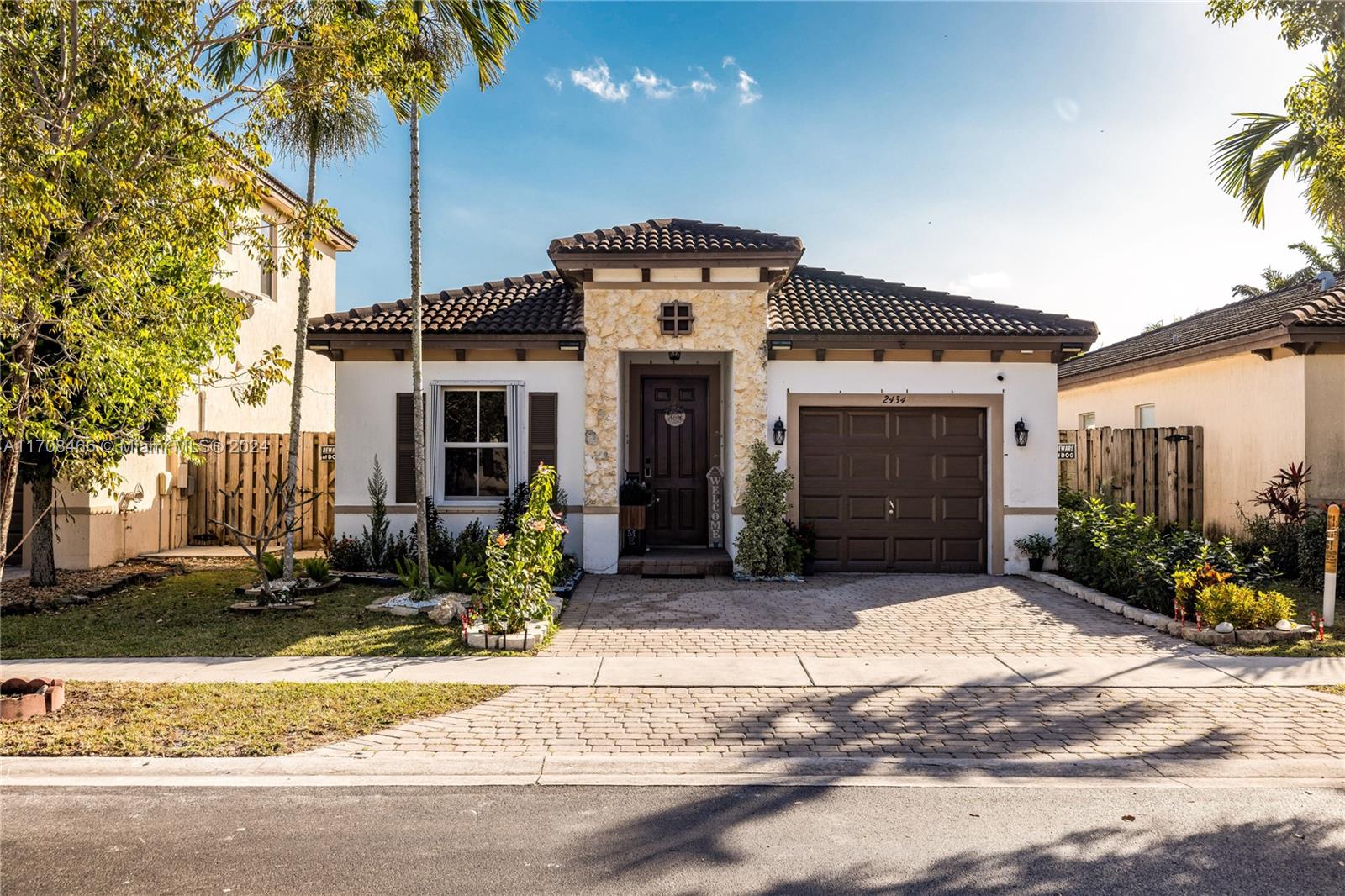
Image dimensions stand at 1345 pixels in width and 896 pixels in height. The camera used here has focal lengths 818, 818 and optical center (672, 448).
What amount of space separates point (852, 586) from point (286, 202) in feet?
50.1

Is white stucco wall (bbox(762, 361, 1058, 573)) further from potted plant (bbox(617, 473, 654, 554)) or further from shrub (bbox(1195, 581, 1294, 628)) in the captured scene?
shrub (bbox(1195, 581, 1294, 628))

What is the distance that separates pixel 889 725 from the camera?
5.85 metres

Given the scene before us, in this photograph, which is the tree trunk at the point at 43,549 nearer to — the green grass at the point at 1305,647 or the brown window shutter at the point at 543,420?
the brown window shutter at the point at 543,420

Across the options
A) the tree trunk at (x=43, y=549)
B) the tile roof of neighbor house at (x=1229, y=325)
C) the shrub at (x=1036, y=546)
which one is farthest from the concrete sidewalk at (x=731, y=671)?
the tile roof of neighbor house at (x=1229, y=325)

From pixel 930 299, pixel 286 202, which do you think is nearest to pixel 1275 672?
pixel 930 299

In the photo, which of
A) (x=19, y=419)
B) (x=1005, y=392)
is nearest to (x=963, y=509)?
(x=1005, y=392)

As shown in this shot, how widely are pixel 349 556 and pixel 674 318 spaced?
591 centimetres

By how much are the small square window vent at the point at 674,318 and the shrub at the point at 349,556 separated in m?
5.49

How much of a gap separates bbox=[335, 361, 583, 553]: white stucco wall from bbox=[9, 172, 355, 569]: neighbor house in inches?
53.4

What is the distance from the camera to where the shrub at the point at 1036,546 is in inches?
479

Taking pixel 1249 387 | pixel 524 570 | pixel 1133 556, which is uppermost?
pixel 1249 387

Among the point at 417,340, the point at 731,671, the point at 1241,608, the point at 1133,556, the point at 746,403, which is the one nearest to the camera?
the point at 731,671

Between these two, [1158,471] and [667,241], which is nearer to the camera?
[667,241]

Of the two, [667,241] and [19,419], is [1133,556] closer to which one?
[667,241]
